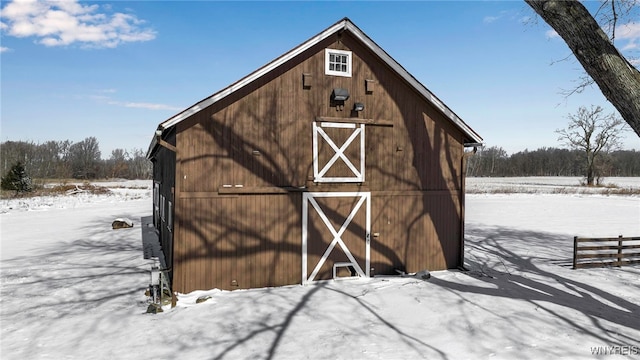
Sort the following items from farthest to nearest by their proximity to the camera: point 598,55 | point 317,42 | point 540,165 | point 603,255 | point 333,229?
point 540,165 < point 603,255 < point 333,229 < point 317,42 < point 598,55

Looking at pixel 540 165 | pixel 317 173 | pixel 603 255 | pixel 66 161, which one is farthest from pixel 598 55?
pixel 540 165

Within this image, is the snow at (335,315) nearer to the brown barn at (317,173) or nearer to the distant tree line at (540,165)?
the brown barn at (317,173)

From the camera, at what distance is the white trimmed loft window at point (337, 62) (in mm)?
10367

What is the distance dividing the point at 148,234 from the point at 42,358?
1285 cm

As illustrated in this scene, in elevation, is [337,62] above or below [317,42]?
below

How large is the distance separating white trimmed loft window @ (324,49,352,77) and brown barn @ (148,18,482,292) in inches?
1.1

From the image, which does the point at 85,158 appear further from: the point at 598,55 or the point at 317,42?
the point at 598,55

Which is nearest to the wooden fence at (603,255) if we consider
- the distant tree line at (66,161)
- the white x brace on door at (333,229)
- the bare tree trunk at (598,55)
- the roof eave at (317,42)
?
the roof eave at (317,42)

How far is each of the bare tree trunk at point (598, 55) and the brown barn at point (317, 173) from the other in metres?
4.52

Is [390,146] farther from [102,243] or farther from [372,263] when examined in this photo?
[102,243]

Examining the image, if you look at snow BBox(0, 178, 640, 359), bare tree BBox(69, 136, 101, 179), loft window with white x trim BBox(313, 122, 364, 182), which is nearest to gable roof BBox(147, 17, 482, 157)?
loft window with white x trim BBox(313, 122, 364, 182)

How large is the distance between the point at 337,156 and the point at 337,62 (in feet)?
8.65

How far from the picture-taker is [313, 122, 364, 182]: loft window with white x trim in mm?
10297

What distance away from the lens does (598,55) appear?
20.7ft
